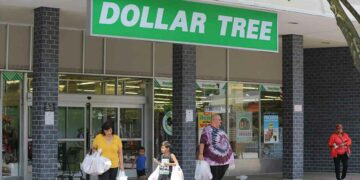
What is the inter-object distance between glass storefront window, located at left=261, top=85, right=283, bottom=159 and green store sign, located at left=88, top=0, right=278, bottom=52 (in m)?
6.01

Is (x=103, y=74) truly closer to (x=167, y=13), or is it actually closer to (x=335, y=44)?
(x=167, y=13)

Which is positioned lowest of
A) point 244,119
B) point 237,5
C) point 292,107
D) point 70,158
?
point 70,158

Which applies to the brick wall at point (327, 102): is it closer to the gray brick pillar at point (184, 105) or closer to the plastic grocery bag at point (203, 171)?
the gray brick pillar at point (184, 105)

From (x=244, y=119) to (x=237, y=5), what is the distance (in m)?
6.59

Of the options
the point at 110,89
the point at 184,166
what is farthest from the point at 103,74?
the point at 184,166

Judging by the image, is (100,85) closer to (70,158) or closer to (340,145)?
(70,158)

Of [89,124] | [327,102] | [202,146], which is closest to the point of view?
[202,146]

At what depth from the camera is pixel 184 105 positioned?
15961 mm

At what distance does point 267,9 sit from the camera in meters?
15.0

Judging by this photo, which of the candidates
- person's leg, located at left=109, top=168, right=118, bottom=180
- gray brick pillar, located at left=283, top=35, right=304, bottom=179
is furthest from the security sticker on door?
person's leg, located at left=109, top=168, right=118, bottom=180

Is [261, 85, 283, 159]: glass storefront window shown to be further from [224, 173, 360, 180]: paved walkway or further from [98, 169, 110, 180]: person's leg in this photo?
[98, 169, 110, 180]: person's leg

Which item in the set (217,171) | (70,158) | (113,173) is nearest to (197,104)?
(70,158)

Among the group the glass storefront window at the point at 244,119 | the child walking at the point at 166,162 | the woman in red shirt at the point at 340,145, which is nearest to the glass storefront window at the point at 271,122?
the glass storefront window at the point at 244,119

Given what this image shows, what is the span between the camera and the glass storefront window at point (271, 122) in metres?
20.9
